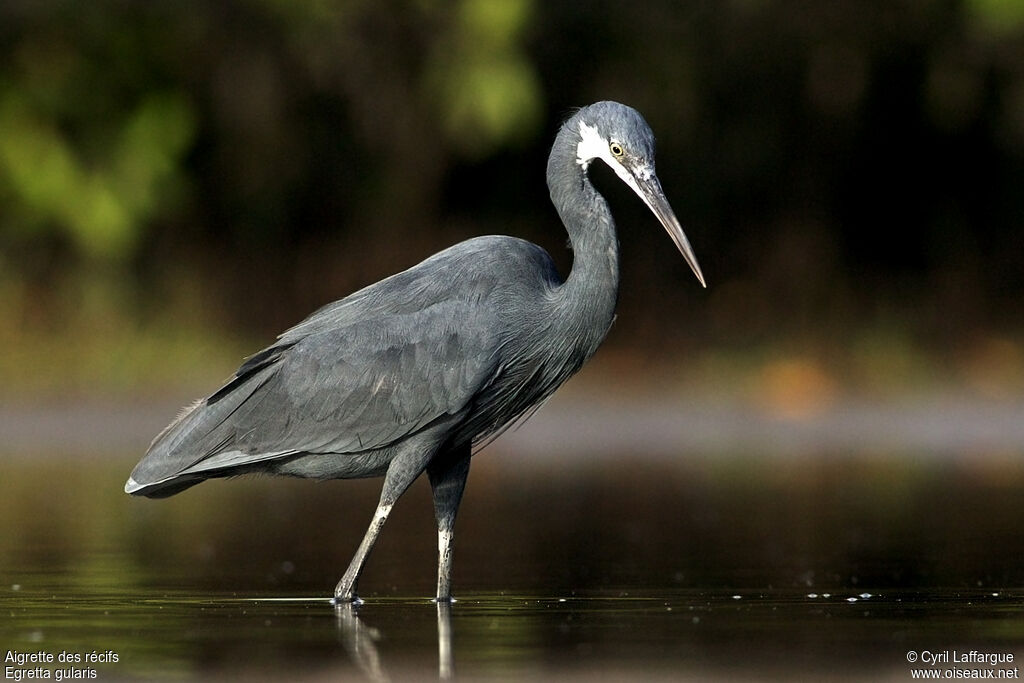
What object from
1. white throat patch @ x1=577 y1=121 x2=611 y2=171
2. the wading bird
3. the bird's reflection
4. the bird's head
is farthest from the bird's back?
the bird's reflection

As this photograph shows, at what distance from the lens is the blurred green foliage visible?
21.9m

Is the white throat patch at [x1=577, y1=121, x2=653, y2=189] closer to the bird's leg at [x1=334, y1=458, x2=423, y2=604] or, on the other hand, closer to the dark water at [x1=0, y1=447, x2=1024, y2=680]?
the bird's leg at [x1=334, y1=458, x2=423, y2=604]

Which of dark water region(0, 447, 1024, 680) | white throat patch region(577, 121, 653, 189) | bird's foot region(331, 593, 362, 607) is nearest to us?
dark water region(0, 447, 1024, 680)

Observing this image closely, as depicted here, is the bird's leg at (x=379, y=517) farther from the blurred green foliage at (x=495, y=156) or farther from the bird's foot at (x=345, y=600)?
the blurred green foliage at (x=495, y=156)

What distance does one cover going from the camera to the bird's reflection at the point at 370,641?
6.39m

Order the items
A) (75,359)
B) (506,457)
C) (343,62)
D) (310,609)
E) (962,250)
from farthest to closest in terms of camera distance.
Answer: (962,250) → (343,62) → (75,359) → (506,457) → (310,609)

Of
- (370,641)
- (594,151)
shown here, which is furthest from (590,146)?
(370,641)

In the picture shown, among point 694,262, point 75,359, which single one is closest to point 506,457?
point 75,359

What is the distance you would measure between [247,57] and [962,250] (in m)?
8.44

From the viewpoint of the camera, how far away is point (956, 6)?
22484 millimetres

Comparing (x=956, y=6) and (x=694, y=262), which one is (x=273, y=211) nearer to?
(x=956, y=6)

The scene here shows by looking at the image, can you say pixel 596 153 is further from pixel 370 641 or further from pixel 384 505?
pixel 370 641

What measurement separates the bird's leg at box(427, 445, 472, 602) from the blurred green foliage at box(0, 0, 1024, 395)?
1246 cm

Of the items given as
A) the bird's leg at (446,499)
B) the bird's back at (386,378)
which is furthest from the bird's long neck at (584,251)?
the bird's leg at (446,499)
